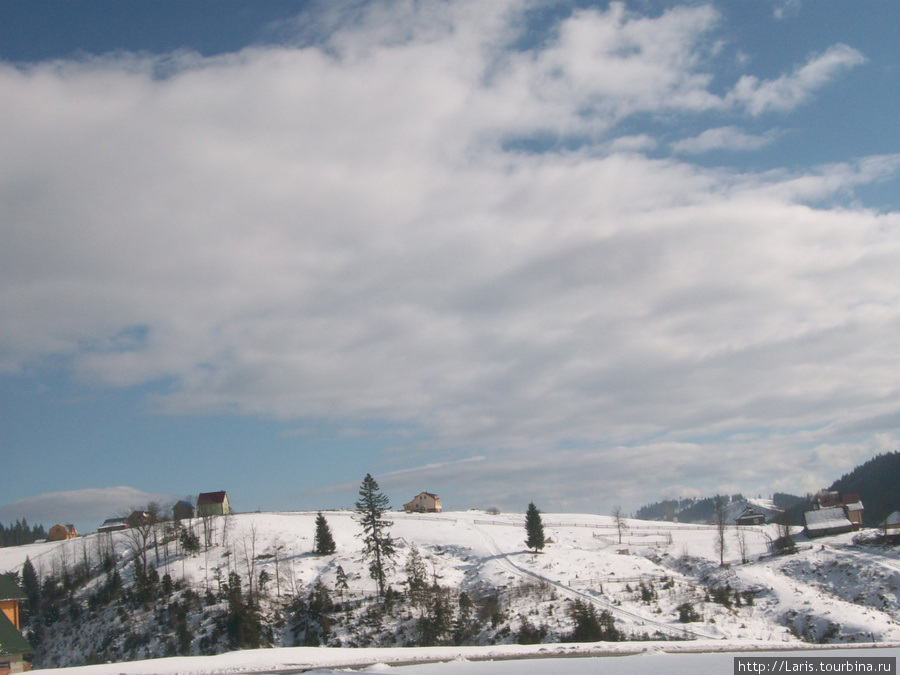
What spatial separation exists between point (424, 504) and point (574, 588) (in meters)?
63.1

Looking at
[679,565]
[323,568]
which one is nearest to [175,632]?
[323,568]

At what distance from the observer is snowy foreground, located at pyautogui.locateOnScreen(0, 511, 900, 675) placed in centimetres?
3488

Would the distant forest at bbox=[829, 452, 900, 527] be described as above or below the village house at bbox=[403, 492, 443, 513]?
below

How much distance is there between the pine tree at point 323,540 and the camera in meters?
79.5

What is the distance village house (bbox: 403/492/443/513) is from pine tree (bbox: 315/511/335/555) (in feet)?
150

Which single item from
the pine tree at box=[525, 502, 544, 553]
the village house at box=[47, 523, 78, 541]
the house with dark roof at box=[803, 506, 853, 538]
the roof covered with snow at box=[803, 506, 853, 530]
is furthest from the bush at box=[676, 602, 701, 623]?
the village house at box=[47, 523, 78, 541]

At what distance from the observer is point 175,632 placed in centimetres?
6147

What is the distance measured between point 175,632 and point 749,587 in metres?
55.4

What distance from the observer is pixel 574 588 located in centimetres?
6650

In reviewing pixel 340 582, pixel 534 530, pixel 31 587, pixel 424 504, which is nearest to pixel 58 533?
pixel 31 587

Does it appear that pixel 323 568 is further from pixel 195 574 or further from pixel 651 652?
pixel 651 652

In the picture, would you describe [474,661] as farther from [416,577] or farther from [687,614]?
[416,577]

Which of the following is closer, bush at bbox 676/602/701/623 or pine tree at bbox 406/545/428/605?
bush at bbox 676/602/701/623

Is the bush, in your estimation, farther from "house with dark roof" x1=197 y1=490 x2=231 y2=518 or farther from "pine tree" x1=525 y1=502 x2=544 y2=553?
"house with dark roof" x1=197 y1=490 x2=231 y2=518
